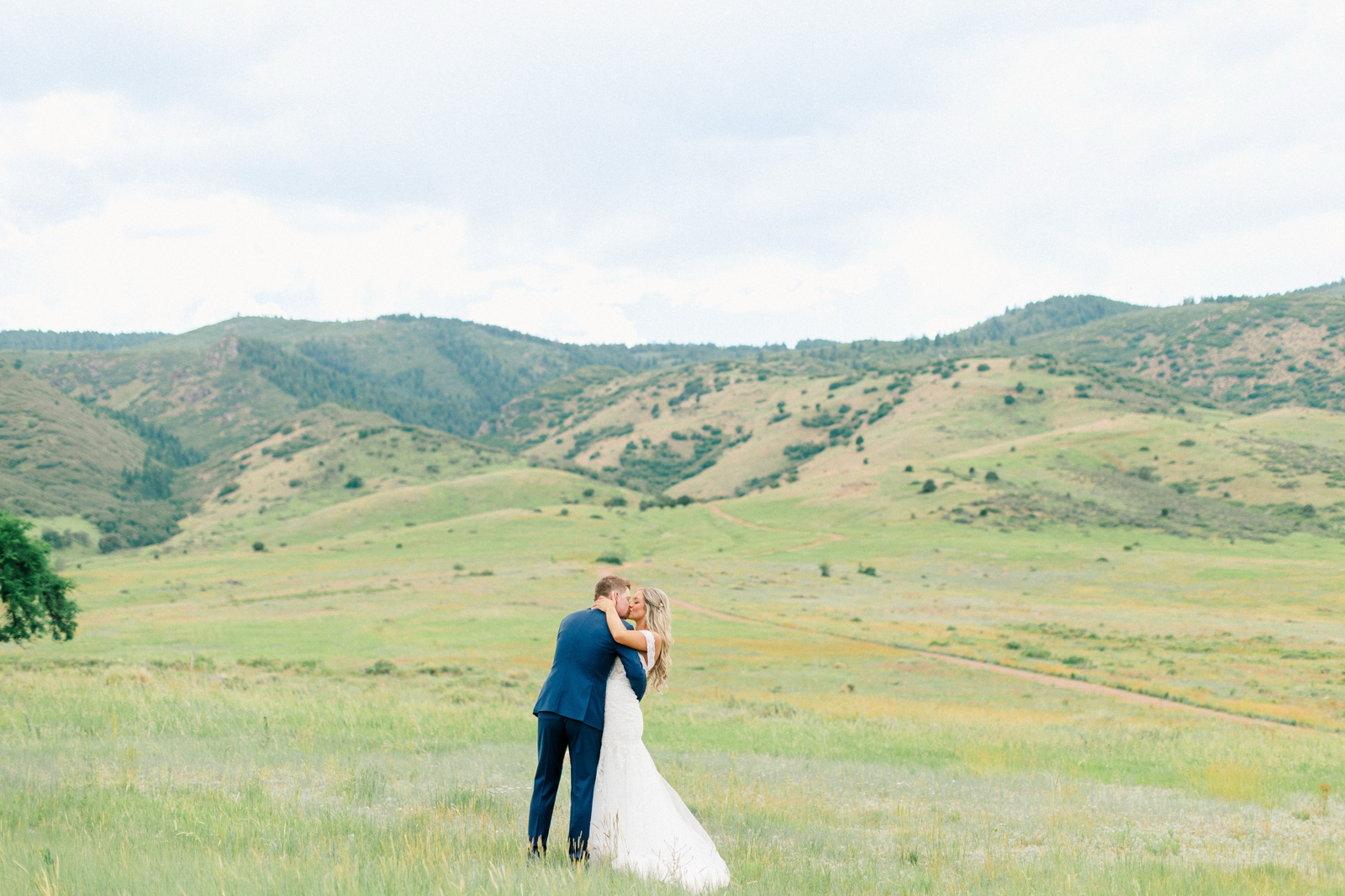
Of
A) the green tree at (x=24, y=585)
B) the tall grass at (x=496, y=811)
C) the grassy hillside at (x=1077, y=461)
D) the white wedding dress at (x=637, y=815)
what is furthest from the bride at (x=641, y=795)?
the grassy hillside at (x=1077, y=461)

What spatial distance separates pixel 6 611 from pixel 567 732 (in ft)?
91.0

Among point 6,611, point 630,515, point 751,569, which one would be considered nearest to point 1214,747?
point 6,611

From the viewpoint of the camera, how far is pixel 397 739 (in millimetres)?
13555

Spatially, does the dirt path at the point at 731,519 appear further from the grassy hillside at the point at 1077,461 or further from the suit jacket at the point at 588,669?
the suit jacket at the point at 588,669

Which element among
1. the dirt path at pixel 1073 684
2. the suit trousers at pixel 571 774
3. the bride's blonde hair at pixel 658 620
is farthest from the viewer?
the dirt path at pixel 1073 684

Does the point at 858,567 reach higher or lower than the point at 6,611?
lower

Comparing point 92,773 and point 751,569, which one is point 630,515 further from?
point 92,773

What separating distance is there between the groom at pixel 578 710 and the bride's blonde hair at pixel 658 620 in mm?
187

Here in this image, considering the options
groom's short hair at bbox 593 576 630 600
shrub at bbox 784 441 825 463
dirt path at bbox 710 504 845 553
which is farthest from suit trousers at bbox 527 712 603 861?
shrub at bbox 784 441 825 463

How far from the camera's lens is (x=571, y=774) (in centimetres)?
707

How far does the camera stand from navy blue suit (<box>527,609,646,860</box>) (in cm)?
697

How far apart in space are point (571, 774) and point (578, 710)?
22.9 inches

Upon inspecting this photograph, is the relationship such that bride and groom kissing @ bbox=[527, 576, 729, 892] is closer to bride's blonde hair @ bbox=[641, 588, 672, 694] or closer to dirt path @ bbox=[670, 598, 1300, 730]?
bride's blonde hair @ bbox=[641, 588, 672, 694]

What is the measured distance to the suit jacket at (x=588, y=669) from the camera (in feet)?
23.0
